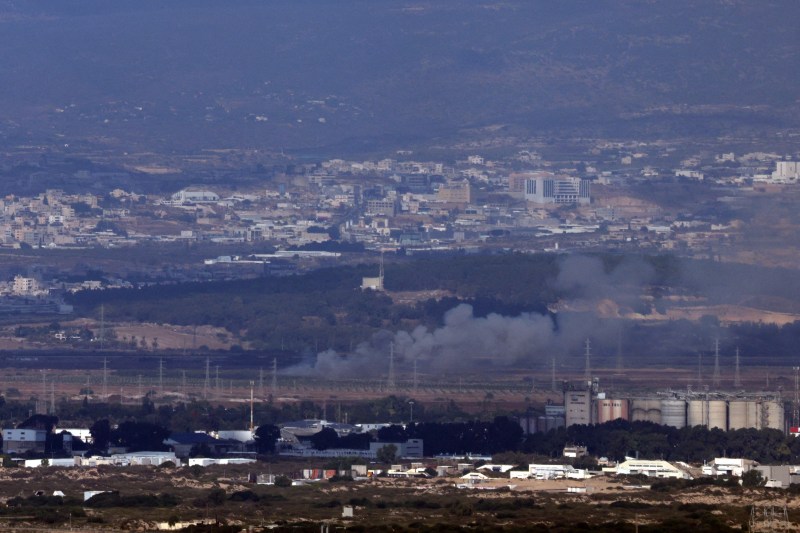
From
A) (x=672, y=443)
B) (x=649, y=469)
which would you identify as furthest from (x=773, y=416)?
(x=649, y=469)

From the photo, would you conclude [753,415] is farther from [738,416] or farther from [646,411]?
[646,411]

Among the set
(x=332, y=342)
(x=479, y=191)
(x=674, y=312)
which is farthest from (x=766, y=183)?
(x=332, y=342)

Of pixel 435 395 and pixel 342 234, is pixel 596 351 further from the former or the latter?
pixel 342 234

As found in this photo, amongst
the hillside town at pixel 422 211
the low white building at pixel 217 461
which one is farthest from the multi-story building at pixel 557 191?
the low white building at pixel 217 461

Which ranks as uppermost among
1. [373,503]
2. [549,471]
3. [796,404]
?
[796,404]

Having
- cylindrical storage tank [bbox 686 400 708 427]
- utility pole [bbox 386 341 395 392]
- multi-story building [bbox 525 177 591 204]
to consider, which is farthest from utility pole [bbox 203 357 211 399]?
multi-story building [bbox 525 177 591 204]

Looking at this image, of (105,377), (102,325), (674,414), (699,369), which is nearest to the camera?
(674,414)

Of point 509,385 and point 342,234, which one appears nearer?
point 509,385
